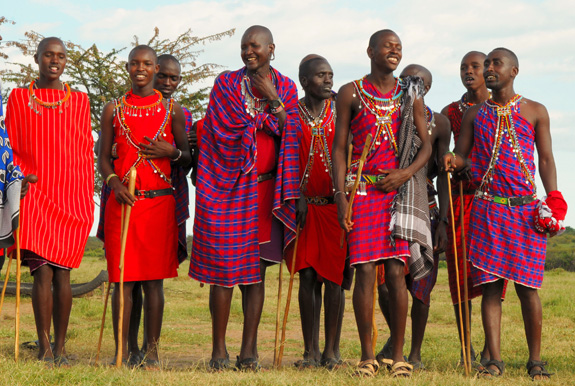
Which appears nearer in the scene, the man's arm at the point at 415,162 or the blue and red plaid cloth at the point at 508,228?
the man's arm at the point at 415,162

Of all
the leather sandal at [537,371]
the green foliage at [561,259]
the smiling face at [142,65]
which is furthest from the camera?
the green foliage at [561,259]

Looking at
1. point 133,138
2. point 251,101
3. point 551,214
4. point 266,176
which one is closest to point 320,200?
point 266,176

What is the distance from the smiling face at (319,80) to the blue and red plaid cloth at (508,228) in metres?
1.44

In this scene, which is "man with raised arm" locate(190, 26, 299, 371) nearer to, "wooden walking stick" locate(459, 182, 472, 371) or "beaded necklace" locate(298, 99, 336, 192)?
"beaded necklace" locate(298, 99, 336, 192)

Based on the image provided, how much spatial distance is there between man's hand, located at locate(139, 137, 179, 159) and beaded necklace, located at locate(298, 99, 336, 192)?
3.94ft

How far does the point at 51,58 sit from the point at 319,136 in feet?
7.82

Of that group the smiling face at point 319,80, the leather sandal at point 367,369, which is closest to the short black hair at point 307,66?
the smiling face at point 319,80

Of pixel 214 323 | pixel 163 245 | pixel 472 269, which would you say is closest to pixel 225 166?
pixel 163 245

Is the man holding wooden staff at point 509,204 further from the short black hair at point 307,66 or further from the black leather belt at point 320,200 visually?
the short black hair at point 307,66

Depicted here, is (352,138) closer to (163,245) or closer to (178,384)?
(163,245)

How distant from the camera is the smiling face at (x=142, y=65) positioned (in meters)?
6.57

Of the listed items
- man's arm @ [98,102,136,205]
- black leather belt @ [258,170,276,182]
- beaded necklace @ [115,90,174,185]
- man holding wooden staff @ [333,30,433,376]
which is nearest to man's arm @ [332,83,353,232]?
man holding wooden staff @ [333,30,433,376]

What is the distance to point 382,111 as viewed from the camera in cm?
600

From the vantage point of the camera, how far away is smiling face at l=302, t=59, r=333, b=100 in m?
6.86
